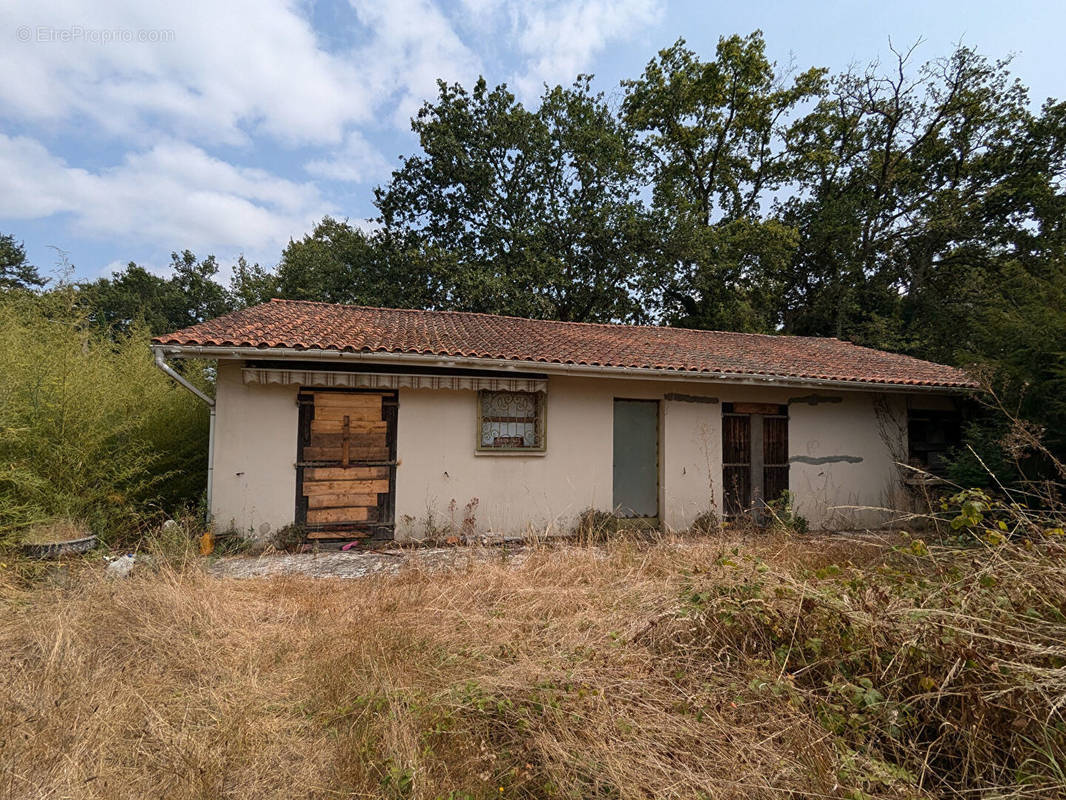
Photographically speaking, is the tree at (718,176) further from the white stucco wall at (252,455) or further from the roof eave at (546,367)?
the white stucco wall at (252,455)

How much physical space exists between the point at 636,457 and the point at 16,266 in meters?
35.1

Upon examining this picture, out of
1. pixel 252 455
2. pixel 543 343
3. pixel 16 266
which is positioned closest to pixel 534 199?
pixel 543 343

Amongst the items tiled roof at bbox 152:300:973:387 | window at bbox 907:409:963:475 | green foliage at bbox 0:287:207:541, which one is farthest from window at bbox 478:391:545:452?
window at bbox 907:409:963:475

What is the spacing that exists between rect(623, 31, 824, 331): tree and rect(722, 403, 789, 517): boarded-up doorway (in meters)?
7.41

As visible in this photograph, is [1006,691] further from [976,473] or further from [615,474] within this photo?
[976,473]

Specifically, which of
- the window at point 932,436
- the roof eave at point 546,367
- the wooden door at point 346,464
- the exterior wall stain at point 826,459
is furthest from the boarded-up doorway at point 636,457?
the window at point 932,436

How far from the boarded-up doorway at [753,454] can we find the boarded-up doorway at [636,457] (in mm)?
1250

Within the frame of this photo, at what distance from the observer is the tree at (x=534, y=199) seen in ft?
48.3

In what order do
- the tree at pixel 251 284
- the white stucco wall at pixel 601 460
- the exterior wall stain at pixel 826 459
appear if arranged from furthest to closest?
1. the tree at pixel 251 284
2. the exterior wall stain at pixel 826 459
3. the white stucco wall at pixel 601 460

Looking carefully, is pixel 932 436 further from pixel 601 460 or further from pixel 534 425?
pixel 534 425

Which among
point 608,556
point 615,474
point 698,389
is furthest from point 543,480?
point 698,389

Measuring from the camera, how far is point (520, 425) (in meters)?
7.22

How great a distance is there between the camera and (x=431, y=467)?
6.75 metres

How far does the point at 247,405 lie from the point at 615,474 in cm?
522
